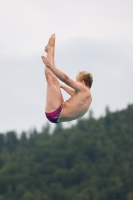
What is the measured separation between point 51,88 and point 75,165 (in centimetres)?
15920

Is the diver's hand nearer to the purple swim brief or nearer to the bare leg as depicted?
the bare leg

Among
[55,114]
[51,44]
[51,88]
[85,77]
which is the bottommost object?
[55,114]

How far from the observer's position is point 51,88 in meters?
21.8

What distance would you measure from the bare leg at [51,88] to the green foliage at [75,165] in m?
128

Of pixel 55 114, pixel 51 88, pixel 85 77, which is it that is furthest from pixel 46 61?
pixel 55 114

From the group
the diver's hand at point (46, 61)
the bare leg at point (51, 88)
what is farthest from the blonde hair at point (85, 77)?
the diver's hand at point (46, 61)

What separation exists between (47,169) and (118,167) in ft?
49.4

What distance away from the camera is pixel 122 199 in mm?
150250

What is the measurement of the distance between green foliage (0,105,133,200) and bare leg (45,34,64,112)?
421 feet

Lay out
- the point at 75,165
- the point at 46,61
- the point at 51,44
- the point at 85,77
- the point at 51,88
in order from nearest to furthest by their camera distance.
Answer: the point at 46,61
the point at 51,44
the point at 51,88
the point at 85,77
the point at 75,165

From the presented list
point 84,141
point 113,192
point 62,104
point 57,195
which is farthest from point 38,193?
point 62,104

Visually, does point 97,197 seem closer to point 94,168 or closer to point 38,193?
point 38,193

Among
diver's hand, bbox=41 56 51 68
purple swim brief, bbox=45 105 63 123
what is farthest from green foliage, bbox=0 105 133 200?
diver's hand, bbox=41 56 51 68

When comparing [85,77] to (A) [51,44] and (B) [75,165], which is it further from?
(B) [75,165]
